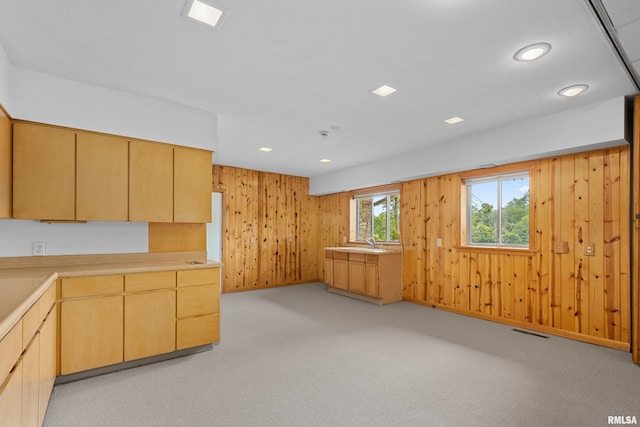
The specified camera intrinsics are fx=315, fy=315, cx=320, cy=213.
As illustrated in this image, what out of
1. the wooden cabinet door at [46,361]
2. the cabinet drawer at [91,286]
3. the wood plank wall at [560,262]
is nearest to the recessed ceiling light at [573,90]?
the wood plank wall at [560,262]

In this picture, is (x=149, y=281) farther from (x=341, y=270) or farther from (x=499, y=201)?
(x=499, y=201)

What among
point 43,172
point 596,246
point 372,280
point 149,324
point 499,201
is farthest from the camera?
point 372,280

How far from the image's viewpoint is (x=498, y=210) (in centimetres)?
462

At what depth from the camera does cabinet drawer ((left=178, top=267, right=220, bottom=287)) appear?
3.15 metres

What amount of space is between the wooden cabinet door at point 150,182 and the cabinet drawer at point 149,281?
0.62m

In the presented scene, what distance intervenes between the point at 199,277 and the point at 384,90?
8.68ft

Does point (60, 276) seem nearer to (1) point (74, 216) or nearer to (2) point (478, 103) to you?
(1) point (74, 216)

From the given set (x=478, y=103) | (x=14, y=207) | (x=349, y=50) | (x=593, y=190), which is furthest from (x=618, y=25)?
(x=14, y=207)

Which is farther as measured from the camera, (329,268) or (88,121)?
(329,268)

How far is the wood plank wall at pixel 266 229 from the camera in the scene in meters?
6.55

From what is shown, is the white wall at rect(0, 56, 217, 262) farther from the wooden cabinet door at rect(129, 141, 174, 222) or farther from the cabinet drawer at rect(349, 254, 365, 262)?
the cabinet drawer at rect(349, 254, 365, 262)

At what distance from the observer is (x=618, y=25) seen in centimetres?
190

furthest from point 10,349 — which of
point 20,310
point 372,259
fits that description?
point 372,259

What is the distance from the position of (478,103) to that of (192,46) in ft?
9.22
